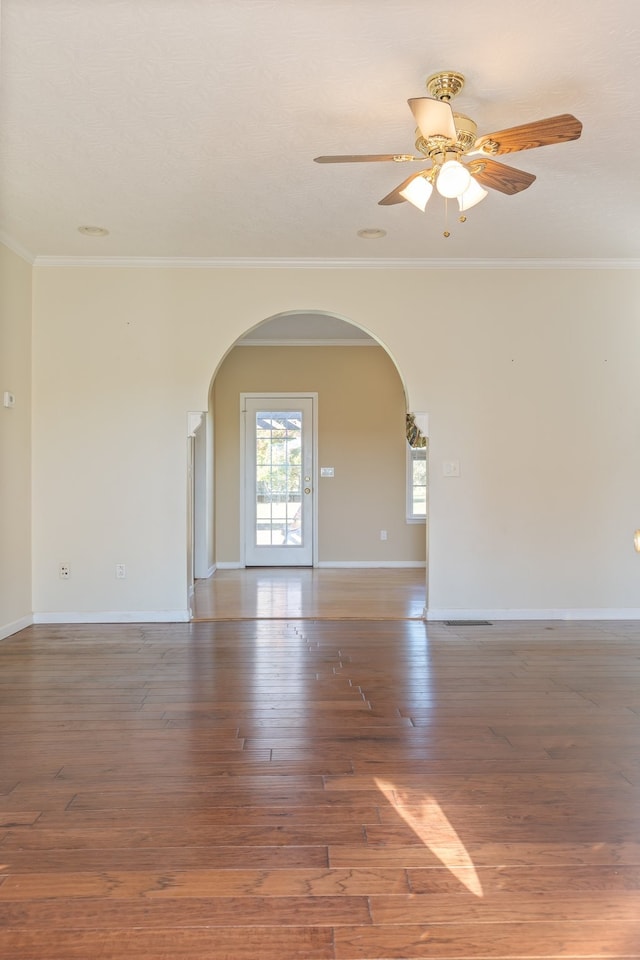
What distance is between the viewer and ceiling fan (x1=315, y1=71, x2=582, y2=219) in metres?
2.41

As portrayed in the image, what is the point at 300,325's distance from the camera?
725cm

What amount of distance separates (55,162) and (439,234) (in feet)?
8.20

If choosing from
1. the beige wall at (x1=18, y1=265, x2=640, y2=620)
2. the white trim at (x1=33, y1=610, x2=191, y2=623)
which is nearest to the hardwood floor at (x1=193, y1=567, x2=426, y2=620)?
the white trim at (x1=33, y1=610, x2=191, y2=623)

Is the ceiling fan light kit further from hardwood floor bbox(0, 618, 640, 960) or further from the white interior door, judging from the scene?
the white interior door

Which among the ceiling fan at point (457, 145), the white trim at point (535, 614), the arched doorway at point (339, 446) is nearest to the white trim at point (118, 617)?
the white trim at point (535, 614)

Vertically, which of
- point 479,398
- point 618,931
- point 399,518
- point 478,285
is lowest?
point 618,931

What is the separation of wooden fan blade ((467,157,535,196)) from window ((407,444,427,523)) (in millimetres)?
5142

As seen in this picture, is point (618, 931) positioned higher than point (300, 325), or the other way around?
point (300, 325)

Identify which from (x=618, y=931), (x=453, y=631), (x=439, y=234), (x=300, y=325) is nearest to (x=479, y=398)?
(x=439, y=234)

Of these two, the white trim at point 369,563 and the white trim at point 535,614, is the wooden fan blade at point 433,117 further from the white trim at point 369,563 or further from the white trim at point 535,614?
the white trim at point 369,563

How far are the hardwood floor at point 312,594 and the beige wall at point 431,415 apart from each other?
Result: 0.59m

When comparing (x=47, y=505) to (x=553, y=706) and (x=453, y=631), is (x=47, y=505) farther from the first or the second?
(x=553, y=706)

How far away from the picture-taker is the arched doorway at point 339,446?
795 cm

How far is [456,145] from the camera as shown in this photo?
267 cm
